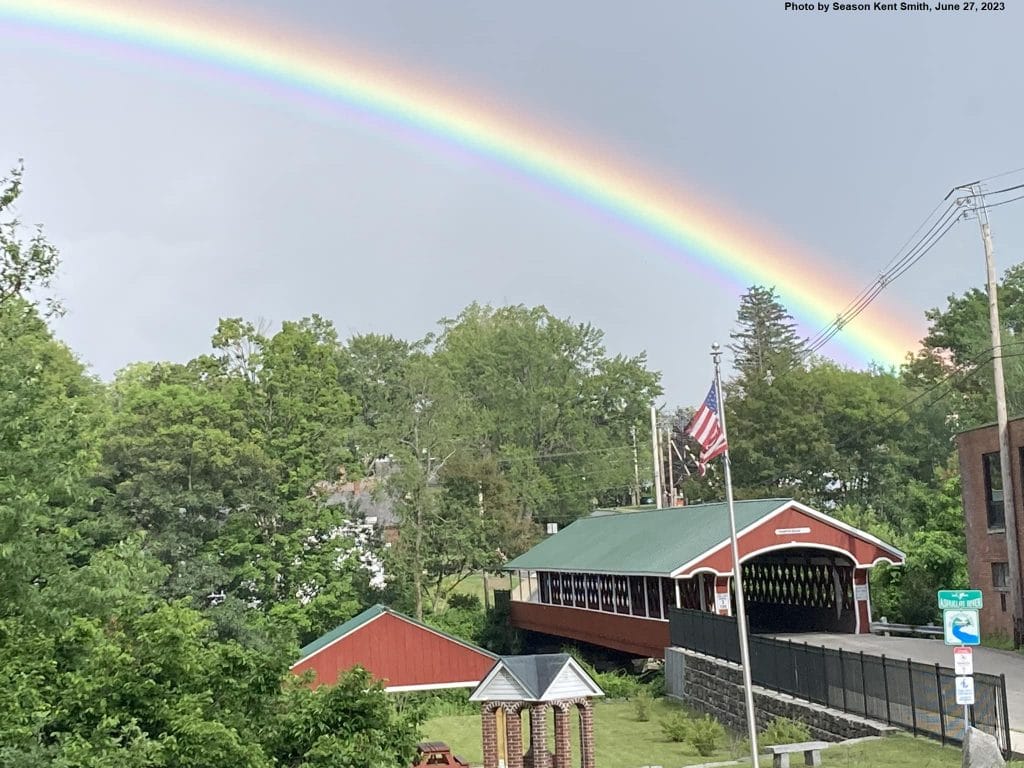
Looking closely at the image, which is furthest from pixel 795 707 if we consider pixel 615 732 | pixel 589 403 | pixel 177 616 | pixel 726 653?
pixel 589 403

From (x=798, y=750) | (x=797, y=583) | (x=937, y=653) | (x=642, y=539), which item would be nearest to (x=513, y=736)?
(x=798, y=750)

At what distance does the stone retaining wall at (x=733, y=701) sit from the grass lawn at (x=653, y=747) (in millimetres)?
684

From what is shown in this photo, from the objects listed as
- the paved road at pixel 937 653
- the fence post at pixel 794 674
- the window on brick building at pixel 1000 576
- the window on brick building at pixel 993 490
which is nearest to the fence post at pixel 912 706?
the paved road at pixel 937 653

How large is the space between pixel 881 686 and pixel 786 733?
97.2 inches

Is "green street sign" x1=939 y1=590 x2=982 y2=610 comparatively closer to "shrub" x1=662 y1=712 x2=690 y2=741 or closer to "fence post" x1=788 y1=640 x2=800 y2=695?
"fence post" x1=788 y1=640 x2=800 y2=695

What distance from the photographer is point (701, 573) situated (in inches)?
1334

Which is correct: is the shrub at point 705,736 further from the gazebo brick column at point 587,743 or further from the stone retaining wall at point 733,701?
the gazebo brick column at point 587,743

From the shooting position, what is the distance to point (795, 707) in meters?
23.0

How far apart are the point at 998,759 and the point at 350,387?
64.2 metres

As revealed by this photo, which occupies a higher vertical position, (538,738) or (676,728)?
(538,738)

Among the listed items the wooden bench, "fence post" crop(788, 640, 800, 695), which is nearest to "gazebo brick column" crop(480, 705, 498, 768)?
the wooden bench

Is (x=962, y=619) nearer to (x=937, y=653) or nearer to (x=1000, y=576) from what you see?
(x=937, y=653)

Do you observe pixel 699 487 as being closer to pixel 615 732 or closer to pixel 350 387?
pixel 350 387

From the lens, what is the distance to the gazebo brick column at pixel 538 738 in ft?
68.4
